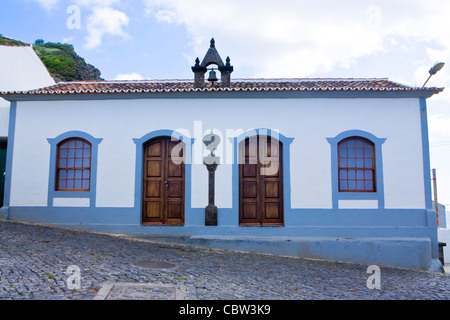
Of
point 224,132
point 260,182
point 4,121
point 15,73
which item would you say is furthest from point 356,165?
point 15,73

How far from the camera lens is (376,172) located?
28.0ft

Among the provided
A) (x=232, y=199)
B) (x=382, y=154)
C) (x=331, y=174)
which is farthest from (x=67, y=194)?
(x=382, y=154)

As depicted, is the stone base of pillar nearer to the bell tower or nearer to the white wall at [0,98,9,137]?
the bell tower

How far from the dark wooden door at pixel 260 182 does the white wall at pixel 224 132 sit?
355 mm

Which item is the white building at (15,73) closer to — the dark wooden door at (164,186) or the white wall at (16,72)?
the white wall at (16,72)

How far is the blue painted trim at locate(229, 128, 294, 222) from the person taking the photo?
335 inches

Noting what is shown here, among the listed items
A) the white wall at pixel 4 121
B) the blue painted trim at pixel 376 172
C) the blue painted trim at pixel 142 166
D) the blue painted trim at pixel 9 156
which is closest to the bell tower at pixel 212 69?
the blue painted trim at pixel 142 166

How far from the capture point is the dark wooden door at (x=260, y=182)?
8.64 meters

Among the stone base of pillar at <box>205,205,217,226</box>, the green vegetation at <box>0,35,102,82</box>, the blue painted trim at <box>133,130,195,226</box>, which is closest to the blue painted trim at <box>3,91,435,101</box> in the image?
the blue painted trim at <box>133,130,195,226</box>

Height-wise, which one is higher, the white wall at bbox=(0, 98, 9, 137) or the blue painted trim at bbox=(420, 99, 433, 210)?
the white wall at bbox=(0, 98, 9, 137)

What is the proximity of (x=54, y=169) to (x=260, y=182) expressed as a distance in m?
5.30

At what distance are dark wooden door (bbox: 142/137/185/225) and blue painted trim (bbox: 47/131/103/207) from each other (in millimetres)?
1259

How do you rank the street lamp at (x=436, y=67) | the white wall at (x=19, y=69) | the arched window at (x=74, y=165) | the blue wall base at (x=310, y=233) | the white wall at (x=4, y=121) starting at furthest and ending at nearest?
1. the white wall at (x=19, y=69)
2. the white wall at (x=4, y=121)
3. the arched window at (x=74, y=165)
4. the street lamp at (x=436, y=67)
5. the blue wall base at (x=310, y=233)

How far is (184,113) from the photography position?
8797 mm
